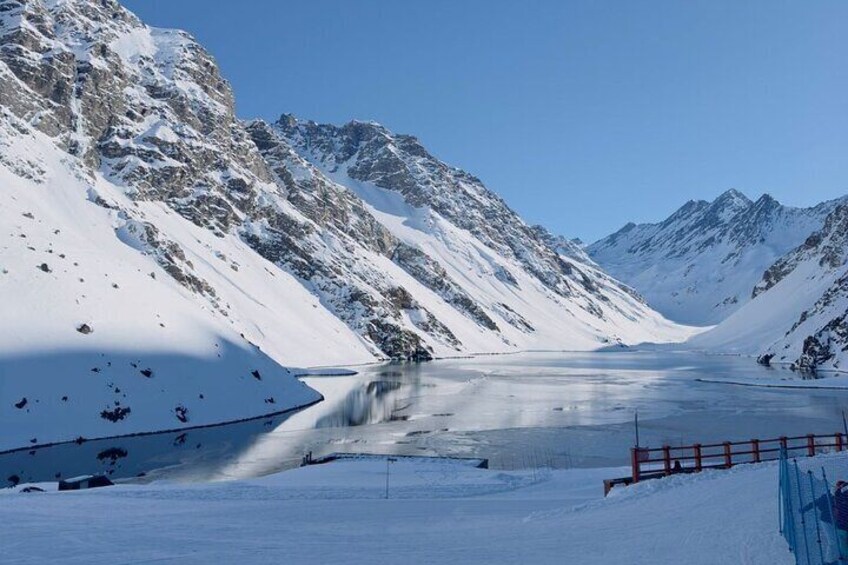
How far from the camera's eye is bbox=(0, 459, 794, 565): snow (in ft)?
45.1

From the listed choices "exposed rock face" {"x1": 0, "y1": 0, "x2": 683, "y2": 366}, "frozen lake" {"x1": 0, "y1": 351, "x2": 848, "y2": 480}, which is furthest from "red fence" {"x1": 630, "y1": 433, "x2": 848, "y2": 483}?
"exposed rock face" {"x1": 0, "y1": 0, "x2": 683, "y2": 366}

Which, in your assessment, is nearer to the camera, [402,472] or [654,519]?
[654,519]

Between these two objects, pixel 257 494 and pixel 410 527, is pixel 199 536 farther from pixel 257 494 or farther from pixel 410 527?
pixel 257 494

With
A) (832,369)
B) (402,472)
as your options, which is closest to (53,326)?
(402,472)

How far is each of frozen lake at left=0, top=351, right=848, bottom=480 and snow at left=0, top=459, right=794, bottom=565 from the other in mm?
14393

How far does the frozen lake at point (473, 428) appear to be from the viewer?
1638 inches

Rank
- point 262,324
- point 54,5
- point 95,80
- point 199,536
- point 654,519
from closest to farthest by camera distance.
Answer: point 199,536
point 654,519
point 262,324
point 95,80
point 54,5

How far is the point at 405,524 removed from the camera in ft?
59.6

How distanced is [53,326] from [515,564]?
52473 mm

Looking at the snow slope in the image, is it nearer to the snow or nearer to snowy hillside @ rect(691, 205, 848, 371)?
the snow

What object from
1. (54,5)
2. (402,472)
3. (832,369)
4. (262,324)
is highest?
(54,5)

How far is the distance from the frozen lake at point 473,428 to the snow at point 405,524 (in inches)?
567

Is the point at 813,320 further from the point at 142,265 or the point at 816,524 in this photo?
the point at 816,524

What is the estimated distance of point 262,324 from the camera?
120m
